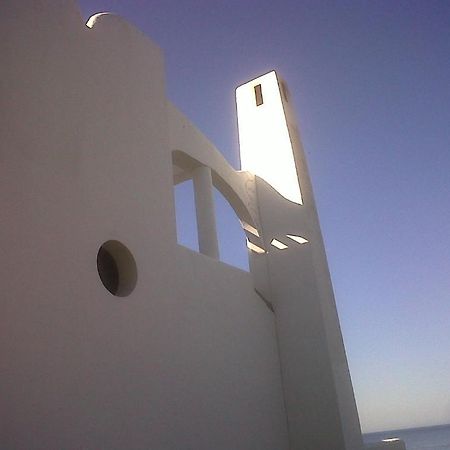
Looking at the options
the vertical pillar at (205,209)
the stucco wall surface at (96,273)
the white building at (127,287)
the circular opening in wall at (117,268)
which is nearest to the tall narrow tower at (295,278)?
the white building at (127,287)

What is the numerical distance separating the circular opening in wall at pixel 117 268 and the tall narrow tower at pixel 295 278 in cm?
360

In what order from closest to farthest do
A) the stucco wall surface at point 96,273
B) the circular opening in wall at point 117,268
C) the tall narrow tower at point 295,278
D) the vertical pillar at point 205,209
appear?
1. the stucco wall surface at point 96,273
2. the circular opening in wall at point 117,268
3. the tall narrow tower at point 295,278
4. the vertical pillar at point 205,209

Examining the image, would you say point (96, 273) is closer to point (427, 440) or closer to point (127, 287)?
point (127, 287)

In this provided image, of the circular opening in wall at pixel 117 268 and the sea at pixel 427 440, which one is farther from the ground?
the circular opening in wall at pixel 117 268

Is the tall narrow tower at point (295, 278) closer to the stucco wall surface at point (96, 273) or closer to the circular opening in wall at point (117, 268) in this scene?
the stucco wall surface at point (96, 273)

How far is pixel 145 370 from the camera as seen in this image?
448 cm

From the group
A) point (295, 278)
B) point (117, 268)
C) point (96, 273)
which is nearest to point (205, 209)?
point (295, 278)

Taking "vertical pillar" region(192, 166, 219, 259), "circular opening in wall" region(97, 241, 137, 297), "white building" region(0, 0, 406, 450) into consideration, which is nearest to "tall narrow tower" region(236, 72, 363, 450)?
"white building" region(0, 0, 406, 450)

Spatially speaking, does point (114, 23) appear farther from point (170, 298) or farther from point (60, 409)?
point (60, 409)

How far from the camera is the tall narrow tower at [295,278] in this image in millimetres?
7234

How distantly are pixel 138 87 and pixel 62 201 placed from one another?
2.58 metres

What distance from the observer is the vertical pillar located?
7522 mm

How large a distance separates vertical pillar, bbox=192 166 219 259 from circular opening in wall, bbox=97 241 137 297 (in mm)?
2705

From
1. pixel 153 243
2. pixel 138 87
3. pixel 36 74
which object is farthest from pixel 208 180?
pixel 36 74
